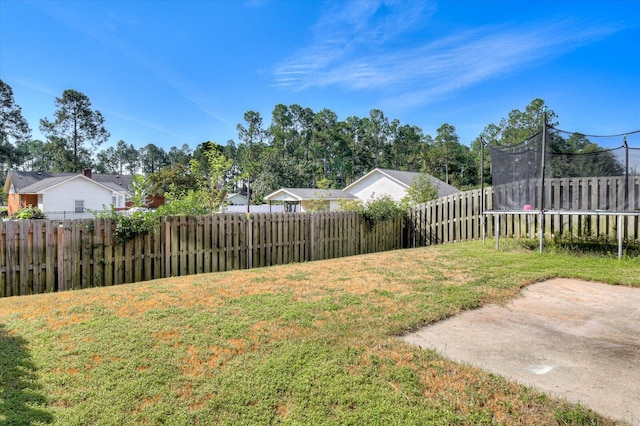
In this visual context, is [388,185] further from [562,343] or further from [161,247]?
[562,343]


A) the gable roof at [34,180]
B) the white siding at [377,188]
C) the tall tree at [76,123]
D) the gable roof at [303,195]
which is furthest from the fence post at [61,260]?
the tall tree at [76,123]

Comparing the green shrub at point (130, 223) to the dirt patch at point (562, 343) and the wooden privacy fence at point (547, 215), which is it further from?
the wooden privacy fence at point (547, 215)

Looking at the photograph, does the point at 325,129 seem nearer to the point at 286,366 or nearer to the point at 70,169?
the point at 70,169

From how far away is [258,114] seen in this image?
6175 centimetres

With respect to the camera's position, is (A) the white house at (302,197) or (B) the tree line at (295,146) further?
(B) the tree line at (295,146)

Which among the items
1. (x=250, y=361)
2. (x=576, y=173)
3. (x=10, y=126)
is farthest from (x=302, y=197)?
(x=10, y=126)

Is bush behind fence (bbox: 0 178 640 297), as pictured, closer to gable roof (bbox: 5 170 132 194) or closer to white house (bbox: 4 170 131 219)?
white house (bbox: 4 170 131 219)

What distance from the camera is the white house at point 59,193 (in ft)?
93.1

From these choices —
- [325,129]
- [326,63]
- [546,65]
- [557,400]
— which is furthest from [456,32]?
[325,129]

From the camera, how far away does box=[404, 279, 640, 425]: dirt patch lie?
2.36 m

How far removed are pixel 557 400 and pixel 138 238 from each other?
21.3ft

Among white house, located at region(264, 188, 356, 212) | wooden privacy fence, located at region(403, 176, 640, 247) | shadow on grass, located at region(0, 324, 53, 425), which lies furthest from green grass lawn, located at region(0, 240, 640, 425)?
white house, located at region(264, 188, 356, 212)

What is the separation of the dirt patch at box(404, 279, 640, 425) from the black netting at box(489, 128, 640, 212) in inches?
128

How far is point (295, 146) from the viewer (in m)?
59.3
